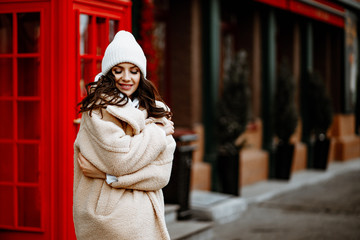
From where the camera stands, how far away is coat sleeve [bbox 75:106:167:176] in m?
3.12

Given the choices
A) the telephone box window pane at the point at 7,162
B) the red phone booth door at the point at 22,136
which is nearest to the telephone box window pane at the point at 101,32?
the red phone booth door at the point at 22,136

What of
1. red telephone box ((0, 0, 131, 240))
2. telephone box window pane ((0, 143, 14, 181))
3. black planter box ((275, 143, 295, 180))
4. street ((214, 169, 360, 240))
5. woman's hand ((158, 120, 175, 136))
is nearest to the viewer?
woman's hand ((158, 120, 175, 136))

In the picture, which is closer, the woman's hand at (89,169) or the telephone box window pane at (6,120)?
the woman's hand at (89,169)

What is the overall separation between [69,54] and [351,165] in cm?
1113

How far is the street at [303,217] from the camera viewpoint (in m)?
7.38

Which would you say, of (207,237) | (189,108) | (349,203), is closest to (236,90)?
(189,108)

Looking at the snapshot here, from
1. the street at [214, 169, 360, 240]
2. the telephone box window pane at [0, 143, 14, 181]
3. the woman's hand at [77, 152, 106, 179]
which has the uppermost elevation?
the woman's hand at [77, 152, 106, 179]

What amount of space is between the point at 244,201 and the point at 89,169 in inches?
227

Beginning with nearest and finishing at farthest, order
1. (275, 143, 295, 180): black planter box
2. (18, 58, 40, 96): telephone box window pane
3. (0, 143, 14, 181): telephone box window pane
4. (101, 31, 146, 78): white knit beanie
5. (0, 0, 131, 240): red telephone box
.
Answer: (101, 31, 146, 78): white knit beanie, (0, 0, 131, 240): red telephone box, (18, 58, 40, 96): telephone box window pane, (0, 143, 14, 181): telephone box window pane, (275, 143, 295, 180): black planter box

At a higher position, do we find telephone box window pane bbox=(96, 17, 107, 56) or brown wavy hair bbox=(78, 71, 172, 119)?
telephone box window pane bbox=(96, 17, 107, 56)

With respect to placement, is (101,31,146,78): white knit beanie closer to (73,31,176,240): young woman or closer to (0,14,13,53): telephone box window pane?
(73,31,176,240): young woman

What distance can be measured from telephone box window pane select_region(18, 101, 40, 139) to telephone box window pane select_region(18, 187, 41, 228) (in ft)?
1.46

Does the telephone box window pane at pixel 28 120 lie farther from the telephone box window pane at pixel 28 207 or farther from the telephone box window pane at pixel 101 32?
the telephone box window pane at pixel 101 32

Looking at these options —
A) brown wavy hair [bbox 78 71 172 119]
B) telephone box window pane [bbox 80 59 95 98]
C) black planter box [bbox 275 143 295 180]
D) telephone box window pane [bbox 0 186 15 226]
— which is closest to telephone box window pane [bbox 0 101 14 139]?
telephone box window pane [bbox 0 186 15 226]
